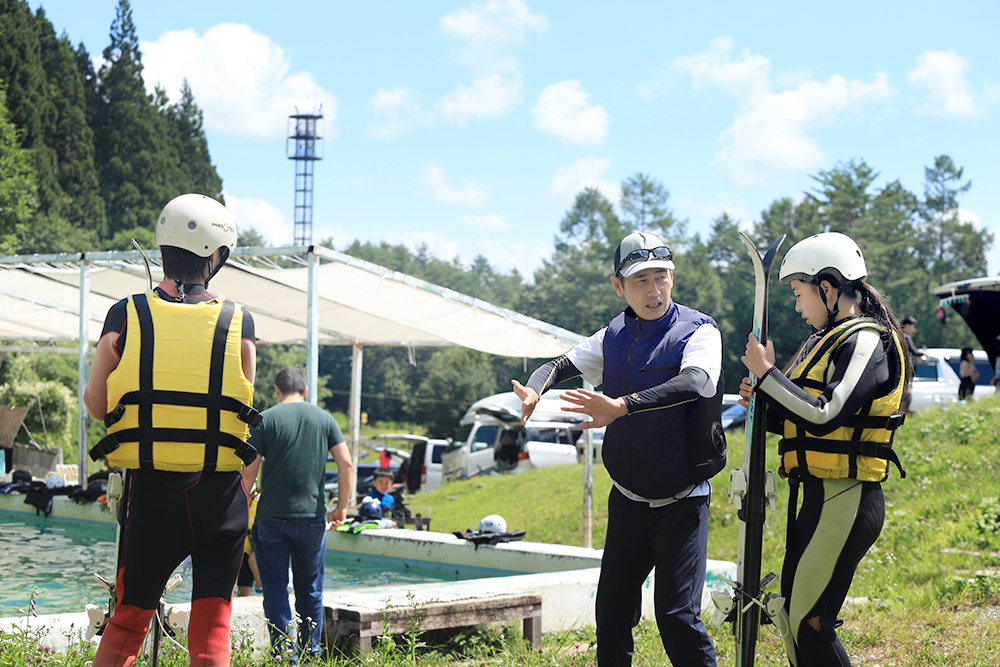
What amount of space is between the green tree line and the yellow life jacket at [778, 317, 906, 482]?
30733 mm

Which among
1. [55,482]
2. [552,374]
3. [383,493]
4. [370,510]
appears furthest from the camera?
[55,482]

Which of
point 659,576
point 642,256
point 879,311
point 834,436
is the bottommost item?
point 659,576

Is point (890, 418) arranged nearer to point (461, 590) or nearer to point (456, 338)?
point (461, 590)

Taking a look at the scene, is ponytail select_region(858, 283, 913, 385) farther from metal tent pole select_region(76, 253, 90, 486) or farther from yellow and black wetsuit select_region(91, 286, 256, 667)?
metal tent pole select_region(76, 253, 90, 486)

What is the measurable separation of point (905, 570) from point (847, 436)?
5.09m

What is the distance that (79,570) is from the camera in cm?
971

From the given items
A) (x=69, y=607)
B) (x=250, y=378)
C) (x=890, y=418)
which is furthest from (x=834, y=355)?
(x=69, y=607)

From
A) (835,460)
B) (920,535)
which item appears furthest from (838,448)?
(920,535)

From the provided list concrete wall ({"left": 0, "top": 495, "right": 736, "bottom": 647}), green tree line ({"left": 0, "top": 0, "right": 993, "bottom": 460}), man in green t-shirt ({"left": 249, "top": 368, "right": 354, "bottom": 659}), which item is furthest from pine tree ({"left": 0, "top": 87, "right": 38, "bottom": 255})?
man in green t-shirt ({"left": 249, "top": 368, "right": 354, "bottom": 659})

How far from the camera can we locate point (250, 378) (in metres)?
3.53

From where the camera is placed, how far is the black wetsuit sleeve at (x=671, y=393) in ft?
11.2

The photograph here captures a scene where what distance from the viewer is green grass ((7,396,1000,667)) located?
539cm

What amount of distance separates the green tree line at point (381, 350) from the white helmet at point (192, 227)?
1175 inches

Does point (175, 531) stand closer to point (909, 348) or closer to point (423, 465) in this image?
point (909, 348)
